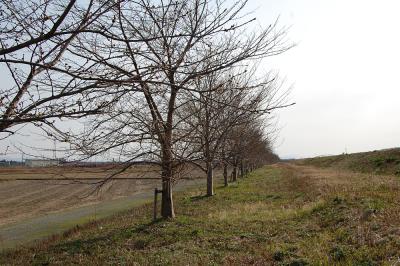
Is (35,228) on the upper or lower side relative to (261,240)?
lower

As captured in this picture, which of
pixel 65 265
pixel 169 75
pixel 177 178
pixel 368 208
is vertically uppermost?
pixel 169 75

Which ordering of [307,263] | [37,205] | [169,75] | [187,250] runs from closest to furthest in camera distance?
[169,75]
[307,263]
[187,250]
[37,205]

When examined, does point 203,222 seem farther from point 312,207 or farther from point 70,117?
point 70,117

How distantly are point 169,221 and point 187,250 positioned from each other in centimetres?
426

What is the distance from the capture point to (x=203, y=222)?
12.4m

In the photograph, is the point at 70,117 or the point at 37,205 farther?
the point at 37,205

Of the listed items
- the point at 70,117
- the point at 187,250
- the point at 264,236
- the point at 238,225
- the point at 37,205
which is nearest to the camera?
the point at 70,117

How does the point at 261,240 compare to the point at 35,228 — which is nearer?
the point at 261,240

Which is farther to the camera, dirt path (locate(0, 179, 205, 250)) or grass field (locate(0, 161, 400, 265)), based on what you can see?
dirt path (locate(0, 179, 205, 250))

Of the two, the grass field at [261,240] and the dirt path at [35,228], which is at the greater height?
the grass field at [261,240]

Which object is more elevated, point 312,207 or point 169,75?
point 169,75

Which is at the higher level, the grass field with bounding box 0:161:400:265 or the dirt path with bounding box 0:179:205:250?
the grass field with bounding box 0:161:400:265

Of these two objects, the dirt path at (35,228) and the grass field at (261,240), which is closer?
the grass field at (261,240)

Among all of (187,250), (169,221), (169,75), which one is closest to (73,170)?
(187,250)
